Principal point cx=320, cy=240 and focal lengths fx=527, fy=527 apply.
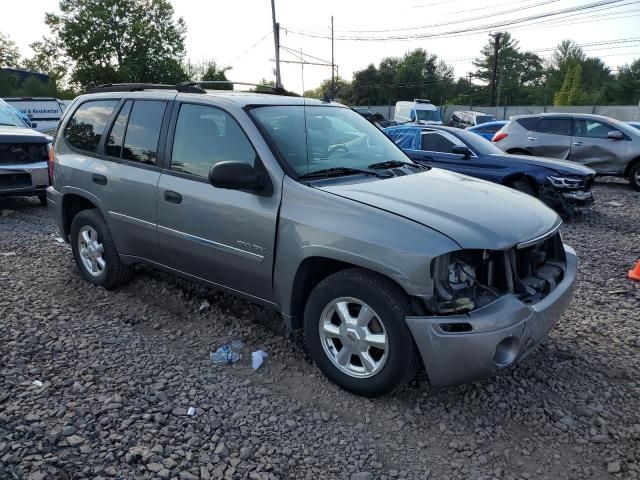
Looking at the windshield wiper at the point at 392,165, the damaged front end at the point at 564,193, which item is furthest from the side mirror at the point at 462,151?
the windshield wiper at the point at 392,165

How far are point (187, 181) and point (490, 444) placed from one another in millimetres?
2610

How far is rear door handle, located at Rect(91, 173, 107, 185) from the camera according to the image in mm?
4421

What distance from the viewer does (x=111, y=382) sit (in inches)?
131

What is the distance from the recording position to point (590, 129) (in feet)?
38.3

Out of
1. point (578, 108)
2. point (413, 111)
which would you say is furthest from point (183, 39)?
point (578, 108)

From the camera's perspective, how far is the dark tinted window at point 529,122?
1209 cm

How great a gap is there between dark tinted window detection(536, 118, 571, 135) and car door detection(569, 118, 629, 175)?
0.15 meters

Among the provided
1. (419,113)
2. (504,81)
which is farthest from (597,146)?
(504,81)

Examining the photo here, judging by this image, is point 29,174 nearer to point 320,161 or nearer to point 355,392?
point 320,161

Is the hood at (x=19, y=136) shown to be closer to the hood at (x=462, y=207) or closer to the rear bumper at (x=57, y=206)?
the rear bumper at (x=57, y=206)

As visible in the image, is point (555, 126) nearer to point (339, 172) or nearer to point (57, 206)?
point (339, 172)

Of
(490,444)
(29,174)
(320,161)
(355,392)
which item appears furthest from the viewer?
(29,174)

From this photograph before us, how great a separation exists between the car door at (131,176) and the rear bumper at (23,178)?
4.20m

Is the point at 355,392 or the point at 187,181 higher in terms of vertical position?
the point at 187,181
